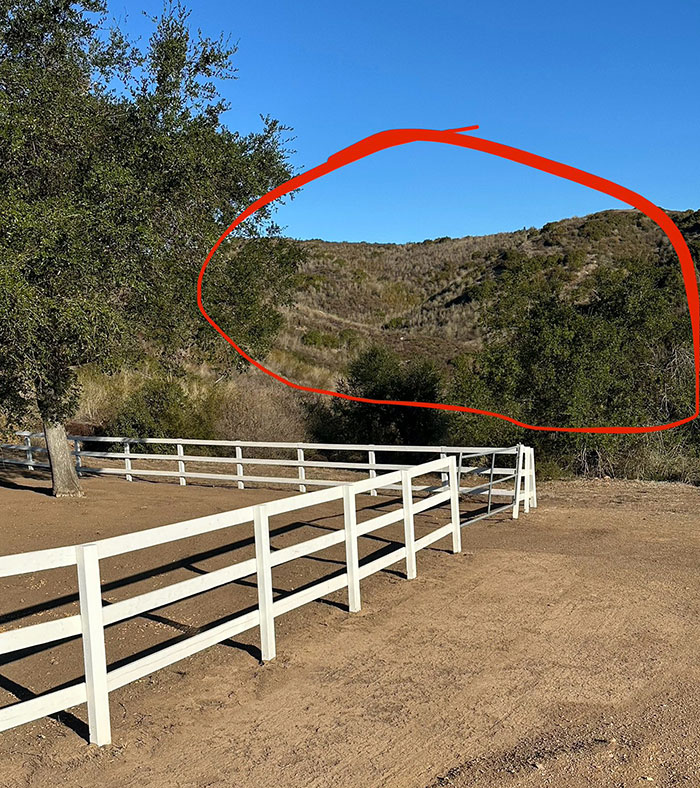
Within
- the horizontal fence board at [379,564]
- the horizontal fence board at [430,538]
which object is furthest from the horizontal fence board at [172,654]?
the horizontal fence board at [430,538]

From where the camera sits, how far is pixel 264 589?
6.28 m

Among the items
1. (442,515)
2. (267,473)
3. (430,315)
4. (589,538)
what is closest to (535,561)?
(589,538)

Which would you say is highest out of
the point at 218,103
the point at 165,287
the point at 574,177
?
the point at 218,103

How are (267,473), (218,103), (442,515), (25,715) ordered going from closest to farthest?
1. (25,715)
2. (442,515)
3. (218,103)
4. (267,473)

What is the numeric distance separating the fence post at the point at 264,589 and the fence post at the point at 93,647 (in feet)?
5.08

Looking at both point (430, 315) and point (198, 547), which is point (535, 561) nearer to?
point (198, 547)

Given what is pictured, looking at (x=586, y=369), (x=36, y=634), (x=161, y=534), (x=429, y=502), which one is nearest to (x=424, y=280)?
(x=586, y=369)

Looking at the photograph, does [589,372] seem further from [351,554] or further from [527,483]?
[351,554]

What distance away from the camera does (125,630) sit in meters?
6.85

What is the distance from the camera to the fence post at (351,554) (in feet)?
24.4

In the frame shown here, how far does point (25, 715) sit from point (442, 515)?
9107 mm

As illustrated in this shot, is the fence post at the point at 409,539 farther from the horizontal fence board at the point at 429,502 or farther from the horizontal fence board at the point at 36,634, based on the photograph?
the horizontal fence board at the point at 36,634

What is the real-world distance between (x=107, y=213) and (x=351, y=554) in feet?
21.2

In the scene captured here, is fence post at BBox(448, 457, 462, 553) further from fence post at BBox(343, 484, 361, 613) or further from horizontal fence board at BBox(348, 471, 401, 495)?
fence post at BBox(343, 484, 361, 613)
